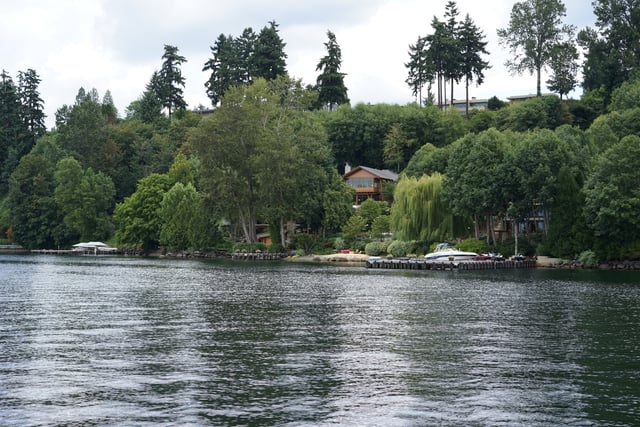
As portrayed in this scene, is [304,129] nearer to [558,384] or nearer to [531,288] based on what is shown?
[531,288]

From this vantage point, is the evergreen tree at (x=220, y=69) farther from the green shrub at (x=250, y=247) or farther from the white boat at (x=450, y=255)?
the white boat at (x=450, y=255)

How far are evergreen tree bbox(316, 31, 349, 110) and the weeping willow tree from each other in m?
58.6

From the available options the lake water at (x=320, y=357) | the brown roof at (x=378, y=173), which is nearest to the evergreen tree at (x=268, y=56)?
the brown roof at (x=378, y=173)

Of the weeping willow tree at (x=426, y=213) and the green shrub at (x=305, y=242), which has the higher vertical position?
the weeping willow tree at (x=426, y=213)

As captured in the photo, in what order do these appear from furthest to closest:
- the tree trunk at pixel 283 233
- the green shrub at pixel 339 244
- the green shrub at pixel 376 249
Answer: the tree trunk at pixel 283 233, the green shrub at pixel 339 244, the green shrub at pixel 376 249

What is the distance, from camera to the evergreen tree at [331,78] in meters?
152

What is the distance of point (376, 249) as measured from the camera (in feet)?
346

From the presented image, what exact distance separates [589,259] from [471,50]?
6803cm

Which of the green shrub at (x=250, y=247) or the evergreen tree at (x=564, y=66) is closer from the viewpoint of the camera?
the green shrub at (x=250, y=247)

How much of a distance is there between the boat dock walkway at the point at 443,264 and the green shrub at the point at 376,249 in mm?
9777

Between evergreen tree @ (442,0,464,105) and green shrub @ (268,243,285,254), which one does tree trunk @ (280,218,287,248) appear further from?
evergreen tree @ (442,0,464,105)

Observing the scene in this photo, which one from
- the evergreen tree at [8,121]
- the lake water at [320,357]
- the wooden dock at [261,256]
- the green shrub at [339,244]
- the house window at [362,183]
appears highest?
the evergreen tree at [8,121]

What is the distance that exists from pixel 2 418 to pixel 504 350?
2035 cm

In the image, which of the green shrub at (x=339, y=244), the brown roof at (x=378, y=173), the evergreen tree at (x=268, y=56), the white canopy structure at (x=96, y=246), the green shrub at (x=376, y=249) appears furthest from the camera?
the evergreen tree at (x=268, y=56)
